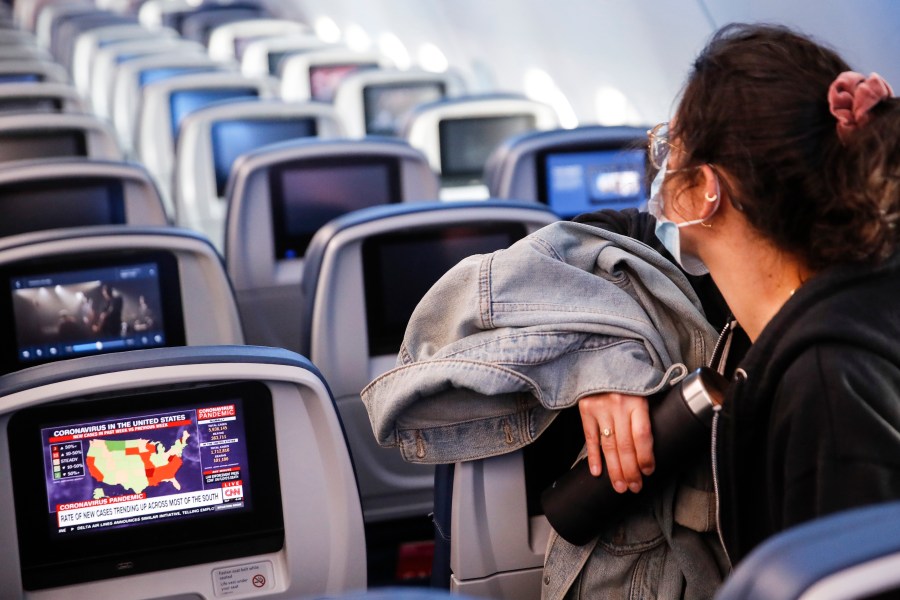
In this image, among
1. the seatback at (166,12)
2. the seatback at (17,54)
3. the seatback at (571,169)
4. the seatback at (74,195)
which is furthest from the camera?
the seatback at (166,12)

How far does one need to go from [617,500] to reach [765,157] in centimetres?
52

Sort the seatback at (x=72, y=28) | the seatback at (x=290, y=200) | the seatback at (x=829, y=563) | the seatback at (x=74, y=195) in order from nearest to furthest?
the seatback at (x=829, y=563) → the seatback at (x=74, y=195) → the seatback at (x=290, y=200) → the seatback at (x=72, y=28)

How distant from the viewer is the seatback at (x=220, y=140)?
505 cm

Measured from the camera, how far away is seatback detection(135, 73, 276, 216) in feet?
20.3

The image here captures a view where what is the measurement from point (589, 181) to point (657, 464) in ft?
8.64

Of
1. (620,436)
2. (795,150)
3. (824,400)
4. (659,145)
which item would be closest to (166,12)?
(659,145)

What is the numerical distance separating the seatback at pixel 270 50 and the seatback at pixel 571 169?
580 centimetres

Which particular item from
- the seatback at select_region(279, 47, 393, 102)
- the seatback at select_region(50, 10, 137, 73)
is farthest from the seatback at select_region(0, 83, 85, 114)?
Result: the seatback at select_region(50, 10, 137, 73)

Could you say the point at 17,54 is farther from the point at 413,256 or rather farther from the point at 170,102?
the point at 413,256

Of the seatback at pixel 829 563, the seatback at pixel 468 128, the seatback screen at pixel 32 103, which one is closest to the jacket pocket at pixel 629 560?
the seatback at pixel 829 563

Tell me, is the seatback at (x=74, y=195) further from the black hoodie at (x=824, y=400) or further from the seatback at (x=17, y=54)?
the seatback at (x=17, y=54)

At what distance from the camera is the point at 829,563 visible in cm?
80

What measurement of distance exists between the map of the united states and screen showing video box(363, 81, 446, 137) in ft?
16.6

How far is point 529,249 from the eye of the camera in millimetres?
1694
